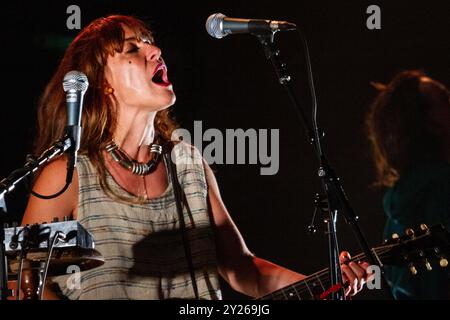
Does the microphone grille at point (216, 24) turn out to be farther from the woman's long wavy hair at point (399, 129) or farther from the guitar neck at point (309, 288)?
the woman's long wavy hair at point (399, 129)

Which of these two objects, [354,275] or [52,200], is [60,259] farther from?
[354,275]

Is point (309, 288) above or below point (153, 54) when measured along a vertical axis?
below

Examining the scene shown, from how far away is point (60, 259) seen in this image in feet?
6.42

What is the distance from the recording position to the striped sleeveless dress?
2594 millimetres

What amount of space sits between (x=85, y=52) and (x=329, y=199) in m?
1.30

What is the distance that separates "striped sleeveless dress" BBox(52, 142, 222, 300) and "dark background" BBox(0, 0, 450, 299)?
0.59 metres

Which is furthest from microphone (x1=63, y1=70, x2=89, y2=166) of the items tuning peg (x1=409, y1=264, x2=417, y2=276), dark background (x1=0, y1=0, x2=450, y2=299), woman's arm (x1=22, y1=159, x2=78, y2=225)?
dark background (x1=0, y1=0, x2=450, y2=299)

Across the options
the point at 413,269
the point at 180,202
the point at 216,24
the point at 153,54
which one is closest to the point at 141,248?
the point at 180,202

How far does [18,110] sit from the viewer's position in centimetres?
312

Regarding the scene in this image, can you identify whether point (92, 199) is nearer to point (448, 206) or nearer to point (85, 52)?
point (85, 52)

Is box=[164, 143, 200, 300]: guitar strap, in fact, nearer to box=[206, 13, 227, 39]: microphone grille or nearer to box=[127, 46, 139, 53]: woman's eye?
box=[127, 46, 139, 53]: woman's eye

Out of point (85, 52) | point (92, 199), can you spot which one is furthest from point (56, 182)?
point (85, 52)

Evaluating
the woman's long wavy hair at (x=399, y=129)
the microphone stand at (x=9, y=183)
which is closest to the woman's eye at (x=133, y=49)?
the microphone stand at (x=9, y=183)

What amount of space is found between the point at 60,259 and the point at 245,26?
36.5 inches
